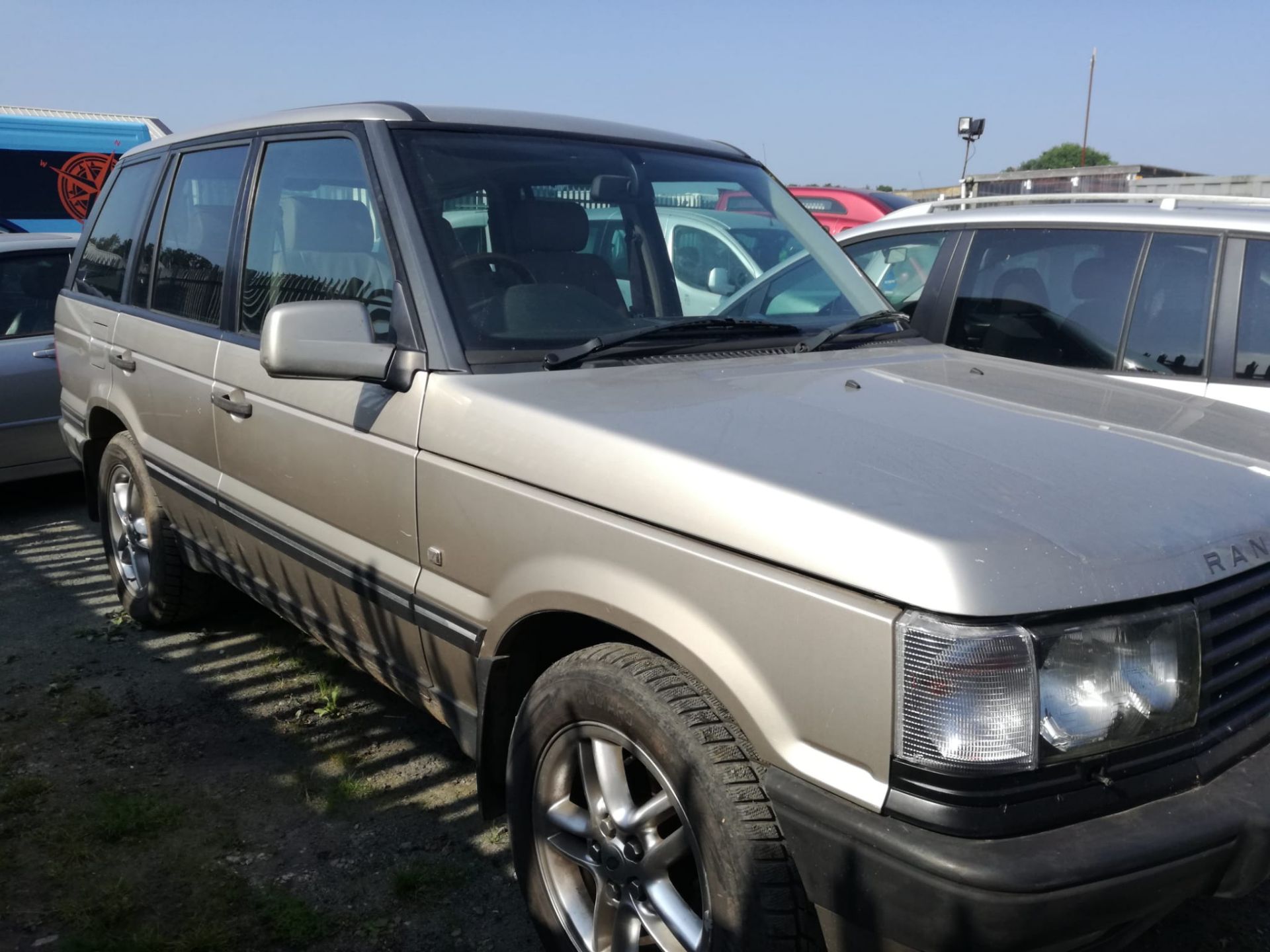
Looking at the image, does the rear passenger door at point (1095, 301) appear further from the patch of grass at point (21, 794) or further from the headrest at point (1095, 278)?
the patch of grass at point (21, 794)

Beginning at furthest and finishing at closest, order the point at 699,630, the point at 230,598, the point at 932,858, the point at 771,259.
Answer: the point at 230,598
the point at 771,259
the point at 699,630
the point at 932,858

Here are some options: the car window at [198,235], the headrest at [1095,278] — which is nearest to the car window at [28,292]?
the car window at [198,235]

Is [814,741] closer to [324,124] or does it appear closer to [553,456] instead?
[553,456]

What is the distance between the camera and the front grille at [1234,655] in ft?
6.11

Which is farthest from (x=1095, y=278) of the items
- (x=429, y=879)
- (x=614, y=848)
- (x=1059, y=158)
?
(x=1059, y=158)

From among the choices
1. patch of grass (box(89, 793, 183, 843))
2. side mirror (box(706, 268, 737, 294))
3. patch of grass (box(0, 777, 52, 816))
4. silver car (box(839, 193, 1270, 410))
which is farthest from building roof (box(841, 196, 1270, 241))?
patch of grass (box(0, 777, 52, 816))

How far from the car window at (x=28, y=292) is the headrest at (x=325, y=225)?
12.9 ft

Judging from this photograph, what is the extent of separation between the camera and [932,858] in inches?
65.6

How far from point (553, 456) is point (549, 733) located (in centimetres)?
60

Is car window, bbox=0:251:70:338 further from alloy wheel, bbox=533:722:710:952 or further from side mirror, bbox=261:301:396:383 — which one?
alloy wheel, bbox=533:722:710:952

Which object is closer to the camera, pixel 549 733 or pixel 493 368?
pixel 549 733

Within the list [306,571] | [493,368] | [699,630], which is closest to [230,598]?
[306,571]

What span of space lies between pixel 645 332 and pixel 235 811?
1.89 meters

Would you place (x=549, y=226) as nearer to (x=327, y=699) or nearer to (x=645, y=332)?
(x=645, y=332)
